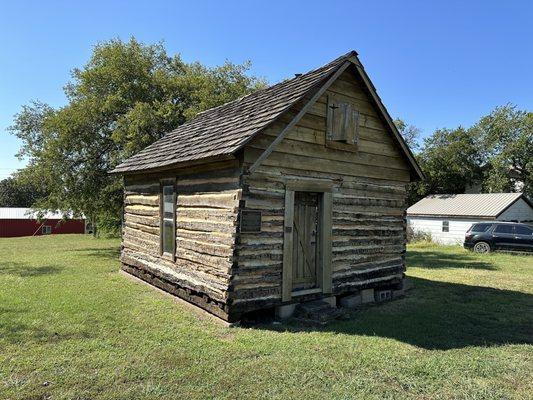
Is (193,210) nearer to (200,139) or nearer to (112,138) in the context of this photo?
(200,139)

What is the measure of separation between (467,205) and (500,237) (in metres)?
9.33

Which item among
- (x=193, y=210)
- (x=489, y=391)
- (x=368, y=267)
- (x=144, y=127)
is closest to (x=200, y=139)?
(x=193, y=210)

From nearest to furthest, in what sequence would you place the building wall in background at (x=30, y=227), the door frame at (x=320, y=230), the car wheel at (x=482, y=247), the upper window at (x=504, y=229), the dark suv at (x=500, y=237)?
the door frame at (x=320, y=230)
the dark suv at (x=500, y=237)
the upper window at (x=504, y=229)
the car wheel at (x=482, y=247)
the building wall in background at (x=30, y=227)

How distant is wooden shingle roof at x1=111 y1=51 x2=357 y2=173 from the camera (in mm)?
7852

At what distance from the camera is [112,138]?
18875 mm

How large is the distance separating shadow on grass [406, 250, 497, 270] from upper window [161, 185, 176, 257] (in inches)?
447

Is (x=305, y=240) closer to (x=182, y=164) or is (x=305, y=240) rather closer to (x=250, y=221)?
(x=250, y=221)

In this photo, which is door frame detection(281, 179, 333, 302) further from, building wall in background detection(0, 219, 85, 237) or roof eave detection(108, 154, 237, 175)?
building wall in background detection(0, 219, 85, 237)

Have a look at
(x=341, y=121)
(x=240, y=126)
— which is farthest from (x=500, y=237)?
(x=240, y=126)

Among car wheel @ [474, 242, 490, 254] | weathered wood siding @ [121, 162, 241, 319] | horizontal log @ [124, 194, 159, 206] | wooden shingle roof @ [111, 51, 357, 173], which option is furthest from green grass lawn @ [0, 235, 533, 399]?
car wheel @ [474, 242, 490, 254]

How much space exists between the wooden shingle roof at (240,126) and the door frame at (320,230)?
1449mm

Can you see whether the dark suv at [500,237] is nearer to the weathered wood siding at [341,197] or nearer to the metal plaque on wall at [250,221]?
the weathered wood siding at [341,197]

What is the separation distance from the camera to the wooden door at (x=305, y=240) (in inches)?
344

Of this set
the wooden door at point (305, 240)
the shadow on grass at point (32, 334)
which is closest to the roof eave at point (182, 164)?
the wooden door at point (305, 240)
